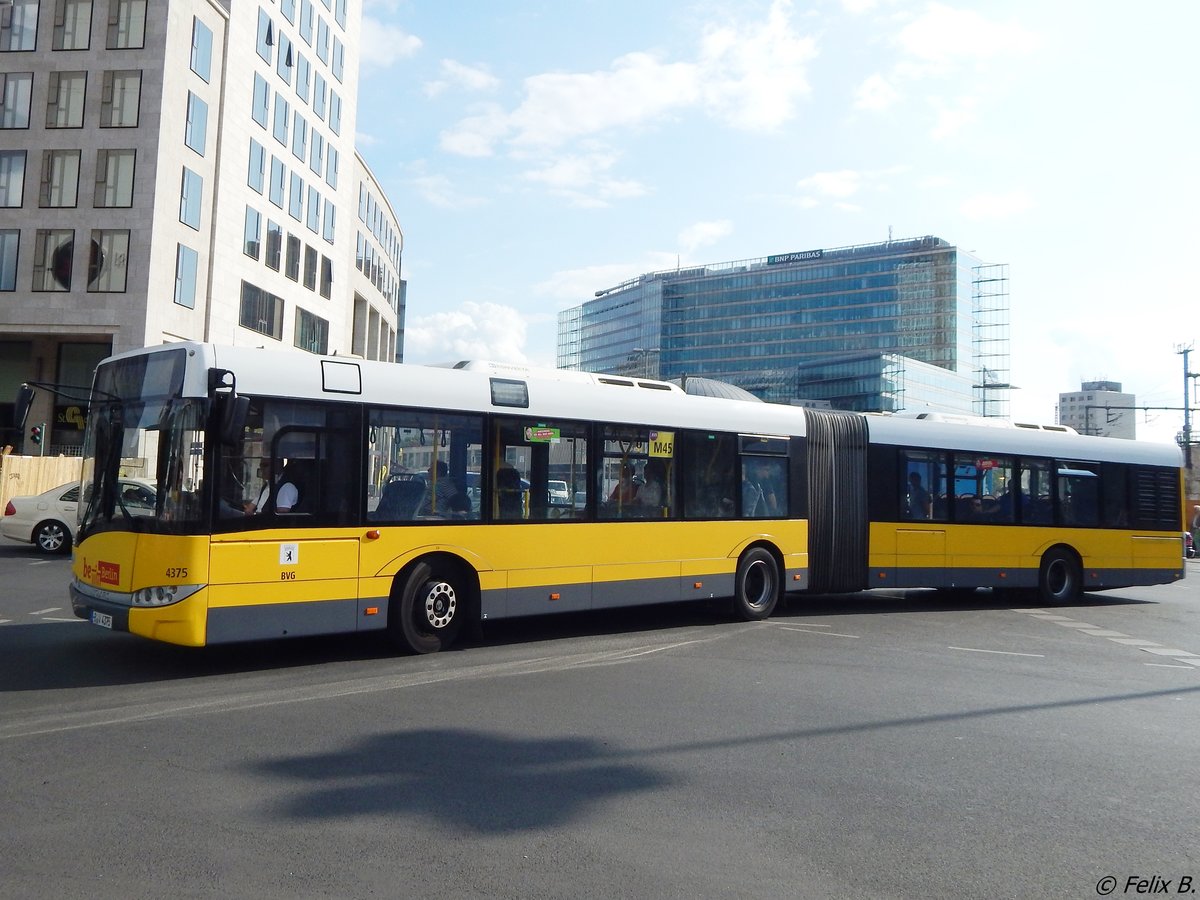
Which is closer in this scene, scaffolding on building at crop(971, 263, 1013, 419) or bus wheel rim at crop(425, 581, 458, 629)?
bus wheel rim at crop(425, 581, 458, 629)

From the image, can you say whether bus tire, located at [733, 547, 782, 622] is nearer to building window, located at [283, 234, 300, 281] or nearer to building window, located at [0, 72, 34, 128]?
building window, located at [0, 72, 34, 128]

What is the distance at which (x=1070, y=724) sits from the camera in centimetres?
754

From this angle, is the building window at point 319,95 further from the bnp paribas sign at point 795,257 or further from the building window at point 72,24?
the bnp paribas sign at point 795,257

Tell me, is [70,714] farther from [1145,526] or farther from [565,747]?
[1145,526]

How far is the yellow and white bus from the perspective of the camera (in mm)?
8312

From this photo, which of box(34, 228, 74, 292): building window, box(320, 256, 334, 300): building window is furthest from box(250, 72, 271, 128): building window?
Result: box(34, 228, 74, 292): building window

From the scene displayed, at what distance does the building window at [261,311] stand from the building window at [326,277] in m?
5.32

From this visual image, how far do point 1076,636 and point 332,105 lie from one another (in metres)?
46.1

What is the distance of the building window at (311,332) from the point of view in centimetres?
4512

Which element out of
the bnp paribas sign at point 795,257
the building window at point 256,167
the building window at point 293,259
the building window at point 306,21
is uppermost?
the bnp paribas sign at point 795,257

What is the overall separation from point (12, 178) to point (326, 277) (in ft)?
49.6

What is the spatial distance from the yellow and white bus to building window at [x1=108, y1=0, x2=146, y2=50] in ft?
102

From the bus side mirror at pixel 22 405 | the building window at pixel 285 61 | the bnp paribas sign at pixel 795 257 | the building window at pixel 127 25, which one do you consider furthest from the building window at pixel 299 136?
the bnp paribas sign at pixel 795 257

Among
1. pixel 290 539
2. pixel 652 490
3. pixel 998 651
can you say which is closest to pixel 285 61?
pixel 652 490
